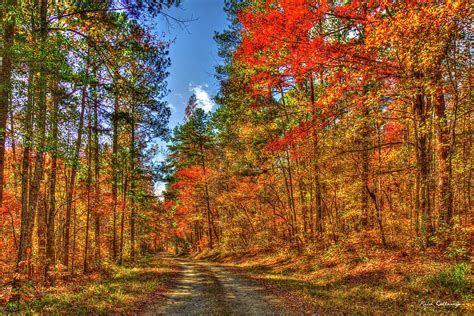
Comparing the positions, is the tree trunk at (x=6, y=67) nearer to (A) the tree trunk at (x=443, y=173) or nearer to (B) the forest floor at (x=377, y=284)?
(B) the forest floor at (x=377, y=284)

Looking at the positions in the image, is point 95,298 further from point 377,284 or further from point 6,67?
point 377,284

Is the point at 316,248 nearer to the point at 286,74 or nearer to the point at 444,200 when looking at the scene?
the point at 444,200

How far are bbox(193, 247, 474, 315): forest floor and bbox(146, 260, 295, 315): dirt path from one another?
0.67 m

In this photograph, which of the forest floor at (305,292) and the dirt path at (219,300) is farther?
the dirt path at (219,300)

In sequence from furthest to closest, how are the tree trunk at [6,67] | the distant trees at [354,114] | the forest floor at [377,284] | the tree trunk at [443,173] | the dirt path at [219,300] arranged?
the tree trunk at [443,173], the distant trees at [354,114], the dirt path at [219,300], the tree trunk at [6,67], the forest floor at [377,284]

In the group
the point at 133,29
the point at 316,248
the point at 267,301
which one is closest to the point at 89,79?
the point at 133,29

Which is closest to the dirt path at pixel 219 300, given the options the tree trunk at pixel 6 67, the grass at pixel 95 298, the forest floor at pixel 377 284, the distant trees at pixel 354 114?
the forest floor at pixel 377 284

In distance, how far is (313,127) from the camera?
13.4m

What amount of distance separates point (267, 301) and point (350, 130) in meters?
7.27

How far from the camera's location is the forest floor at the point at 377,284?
7367 millimetres

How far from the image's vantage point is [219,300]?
9.56 meters

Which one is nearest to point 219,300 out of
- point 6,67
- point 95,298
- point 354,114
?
point 95,298

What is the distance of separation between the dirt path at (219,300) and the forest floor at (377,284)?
26.6 inches

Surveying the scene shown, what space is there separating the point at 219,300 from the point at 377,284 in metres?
5.90
